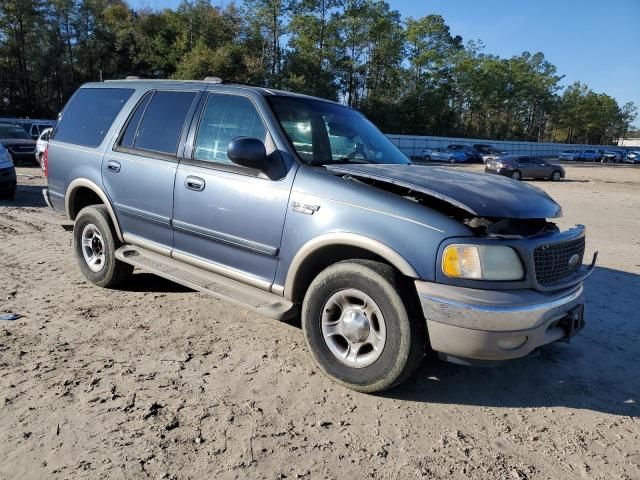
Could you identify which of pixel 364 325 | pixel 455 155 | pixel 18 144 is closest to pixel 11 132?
pixel 18 144

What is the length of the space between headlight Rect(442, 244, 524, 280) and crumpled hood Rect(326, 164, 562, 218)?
0.77 ft

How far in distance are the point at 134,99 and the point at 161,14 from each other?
64.9 metres

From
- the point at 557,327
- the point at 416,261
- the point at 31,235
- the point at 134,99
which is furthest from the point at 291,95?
the point at 31,235

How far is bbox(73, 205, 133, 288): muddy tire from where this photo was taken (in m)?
4.94

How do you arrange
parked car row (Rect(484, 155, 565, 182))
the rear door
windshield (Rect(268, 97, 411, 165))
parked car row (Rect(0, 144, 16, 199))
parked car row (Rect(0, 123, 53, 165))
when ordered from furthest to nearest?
parked car row (Rect(484, 155, 565, 182)), parked car row (Rect(0, 123, 53, 165)), parked car row (Rect(0, 144, 16, 199)), the rear door, windshield (Rect(268, 97, 411, 165))

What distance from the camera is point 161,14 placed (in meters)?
61.6

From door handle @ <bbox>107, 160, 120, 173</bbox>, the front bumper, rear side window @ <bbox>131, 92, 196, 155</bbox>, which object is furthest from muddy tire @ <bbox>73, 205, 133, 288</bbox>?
the front bumper

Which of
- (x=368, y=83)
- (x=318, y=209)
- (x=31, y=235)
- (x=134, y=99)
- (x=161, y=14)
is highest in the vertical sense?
(x=161, y=14)

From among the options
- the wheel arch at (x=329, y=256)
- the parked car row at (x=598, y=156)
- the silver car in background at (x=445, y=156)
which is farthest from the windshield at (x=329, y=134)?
the parked car row at (x=598, y=156)

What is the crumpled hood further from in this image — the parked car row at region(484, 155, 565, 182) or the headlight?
the parked car row at region(484, 155, 565, 182)

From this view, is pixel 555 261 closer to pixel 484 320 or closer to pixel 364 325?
pixel 484 320

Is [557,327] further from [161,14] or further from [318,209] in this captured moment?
[161,14]

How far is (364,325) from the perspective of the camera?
326 centimetres

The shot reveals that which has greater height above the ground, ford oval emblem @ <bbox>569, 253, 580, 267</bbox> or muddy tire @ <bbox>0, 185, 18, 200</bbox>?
ford oval emblem @ <bbox>569, 253, 580, 267</bbox>
